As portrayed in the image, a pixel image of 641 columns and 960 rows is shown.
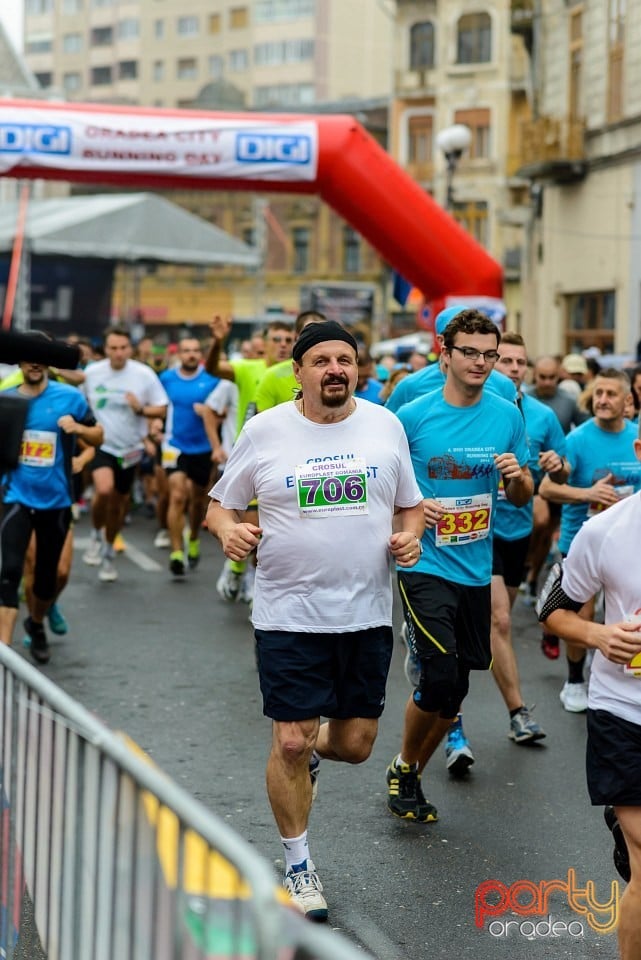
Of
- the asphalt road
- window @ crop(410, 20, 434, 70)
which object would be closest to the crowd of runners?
the asphalt road

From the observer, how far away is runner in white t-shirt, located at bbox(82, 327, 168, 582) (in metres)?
12.6

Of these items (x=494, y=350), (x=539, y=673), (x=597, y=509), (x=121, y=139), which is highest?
(x=121, y=139)

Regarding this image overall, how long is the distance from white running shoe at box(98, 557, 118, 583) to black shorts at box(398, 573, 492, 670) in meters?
6.94

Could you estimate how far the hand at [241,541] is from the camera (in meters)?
4.72

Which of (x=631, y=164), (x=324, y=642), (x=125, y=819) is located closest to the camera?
(x=125, y=819)

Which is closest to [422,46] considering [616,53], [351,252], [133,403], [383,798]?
[351,252]

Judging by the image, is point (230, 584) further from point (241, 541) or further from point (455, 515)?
point (241, 541)

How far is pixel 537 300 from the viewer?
32562 mm

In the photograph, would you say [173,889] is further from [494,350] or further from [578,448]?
[578,448]

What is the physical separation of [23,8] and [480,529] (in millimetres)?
102480

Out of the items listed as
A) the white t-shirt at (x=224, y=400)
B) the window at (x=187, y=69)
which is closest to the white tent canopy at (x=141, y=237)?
the white t-shirt at (x=224, y=400)

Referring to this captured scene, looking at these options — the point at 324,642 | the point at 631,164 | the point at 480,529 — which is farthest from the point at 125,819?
the point at 631,164

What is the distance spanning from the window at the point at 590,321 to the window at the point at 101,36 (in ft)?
237

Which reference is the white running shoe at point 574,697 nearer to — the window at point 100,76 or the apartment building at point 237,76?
the apartment building at point 237,76
